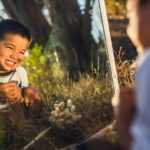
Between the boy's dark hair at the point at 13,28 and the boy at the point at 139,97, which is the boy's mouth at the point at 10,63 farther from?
the boy at the point at 139,97

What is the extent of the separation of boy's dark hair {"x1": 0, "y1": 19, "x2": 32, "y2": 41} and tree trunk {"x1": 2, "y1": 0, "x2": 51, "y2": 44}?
71mm

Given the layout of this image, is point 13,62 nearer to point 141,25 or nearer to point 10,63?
point 10,63

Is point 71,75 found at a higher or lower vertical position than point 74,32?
lower

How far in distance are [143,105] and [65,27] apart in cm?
325

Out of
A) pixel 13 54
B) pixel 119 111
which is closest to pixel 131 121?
pixel 119 111

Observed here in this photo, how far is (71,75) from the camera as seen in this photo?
4066mm

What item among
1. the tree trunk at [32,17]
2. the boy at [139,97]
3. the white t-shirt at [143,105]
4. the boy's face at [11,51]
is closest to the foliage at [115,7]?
the tree trunk at [32,17]

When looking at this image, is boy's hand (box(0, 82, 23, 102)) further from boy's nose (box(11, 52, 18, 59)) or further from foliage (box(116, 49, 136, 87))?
foliage (box(116, 49, 136, 87))

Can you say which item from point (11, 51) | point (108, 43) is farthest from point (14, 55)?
point (108, 43)

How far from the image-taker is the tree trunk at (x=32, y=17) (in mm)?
3809

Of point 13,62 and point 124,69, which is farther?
point 124,69

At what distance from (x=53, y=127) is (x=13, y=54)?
2.15ft

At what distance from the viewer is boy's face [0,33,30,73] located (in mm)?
3525

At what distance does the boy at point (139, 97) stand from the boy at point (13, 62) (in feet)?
8.02
